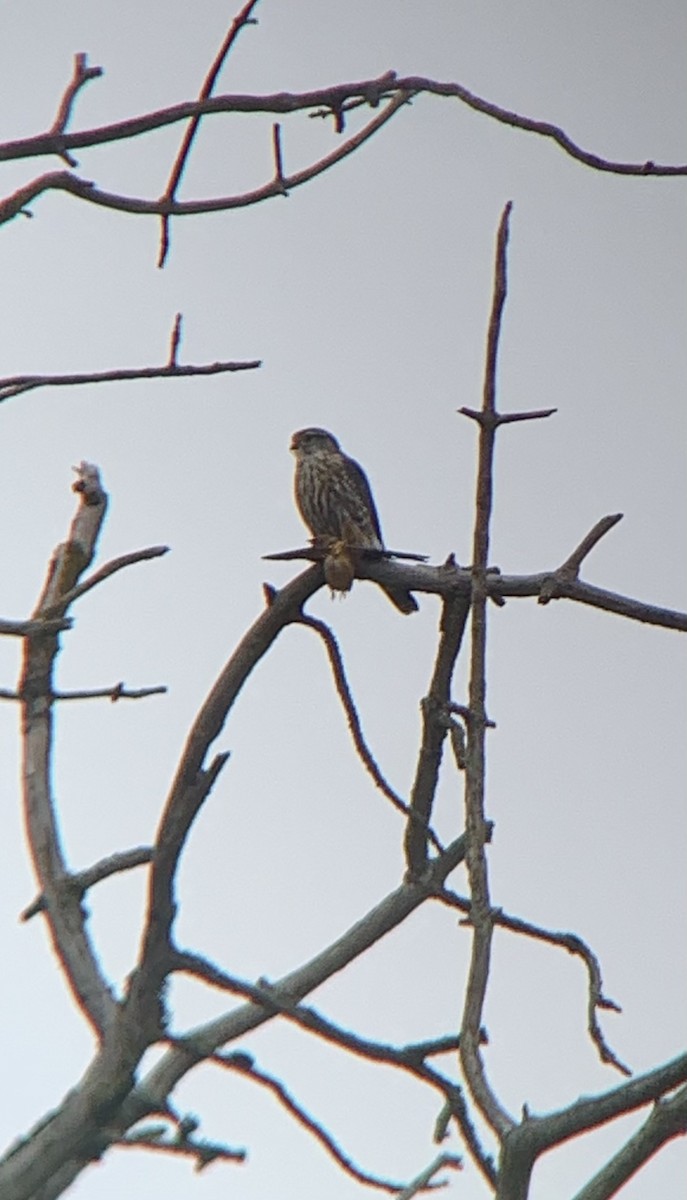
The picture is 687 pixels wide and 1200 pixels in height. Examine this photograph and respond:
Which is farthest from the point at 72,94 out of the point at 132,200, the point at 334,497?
the point at 334,497

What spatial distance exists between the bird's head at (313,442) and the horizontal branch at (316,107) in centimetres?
520

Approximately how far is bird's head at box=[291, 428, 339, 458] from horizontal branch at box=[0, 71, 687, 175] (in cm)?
520

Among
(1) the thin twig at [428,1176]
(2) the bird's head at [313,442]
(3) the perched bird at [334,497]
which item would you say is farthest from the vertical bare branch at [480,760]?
(2) the bird's head at [313,442]

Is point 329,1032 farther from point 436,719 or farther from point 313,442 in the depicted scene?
point 313,442

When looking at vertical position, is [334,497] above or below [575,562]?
above

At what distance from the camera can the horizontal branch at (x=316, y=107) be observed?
286 centimetres

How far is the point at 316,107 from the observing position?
120 inches

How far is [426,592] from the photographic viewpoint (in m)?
4.14

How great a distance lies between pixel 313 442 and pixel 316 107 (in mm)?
5513

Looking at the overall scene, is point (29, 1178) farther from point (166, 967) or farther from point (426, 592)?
point (426, 592)

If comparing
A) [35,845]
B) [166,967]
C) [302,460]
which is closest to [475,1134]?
[166,967]

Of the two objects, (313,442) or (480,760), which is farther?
(313,442)

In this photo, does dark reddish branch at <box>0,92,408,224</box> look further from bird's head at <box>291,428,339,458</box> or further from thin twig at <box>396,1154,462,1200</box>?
bird's head at <box>291,428,339,458</box>

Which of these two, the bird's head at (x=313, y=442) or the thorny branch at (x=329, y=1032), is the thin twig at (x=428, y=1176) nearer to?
the thorny branch at (x=329, y=1032)
